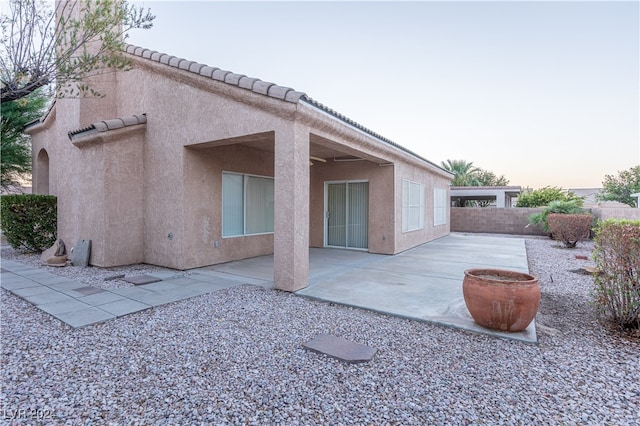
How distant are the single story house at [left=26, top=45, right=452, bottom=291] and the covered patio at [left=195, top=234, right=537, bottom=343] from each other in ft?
2.77

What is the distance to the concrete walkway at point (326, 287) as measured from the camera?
5142 mm

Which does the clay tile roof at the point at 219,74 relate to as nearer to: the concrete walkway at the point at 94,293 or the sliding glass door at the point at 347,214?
the concrete walkway at the point at 94,293

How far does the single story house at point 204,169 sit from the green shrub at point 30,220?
117 cm

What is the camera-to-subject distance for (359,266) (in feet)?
30.1

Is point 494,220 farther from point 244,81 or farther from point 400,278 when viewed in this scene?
point 244,81

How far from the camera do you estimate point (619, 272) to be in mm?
4535

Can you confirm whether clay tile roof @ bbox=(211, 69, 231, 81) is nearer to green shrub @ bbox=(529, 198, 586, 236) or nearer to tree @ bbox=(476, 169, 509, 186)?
green shrub @ bbox=(529, 198, 586, 236)

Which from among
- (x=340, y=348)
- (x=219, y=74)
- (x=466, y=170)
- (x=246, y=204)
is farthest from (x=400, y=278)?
(x=466, y=170)

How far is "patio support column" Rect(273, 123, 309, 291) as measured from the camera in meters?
6.28

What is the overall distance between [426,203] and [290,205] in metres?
10.8

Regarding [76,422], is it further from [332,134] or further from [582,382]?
[332,134]

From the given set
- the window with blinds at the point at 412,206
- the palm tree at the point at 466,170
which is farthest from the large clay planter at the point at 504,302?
the palm tree at the point at 466,170

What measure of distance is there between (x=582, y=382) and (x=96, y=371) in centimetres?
502

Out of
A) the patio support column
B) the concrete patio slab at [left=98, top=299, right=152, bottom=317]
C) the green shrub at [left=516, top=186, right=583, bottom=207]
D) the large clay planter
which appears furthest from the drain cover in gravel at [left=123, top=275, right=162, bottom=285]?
the green shrub at [left=516, top=186, right=583, bottom=207]
